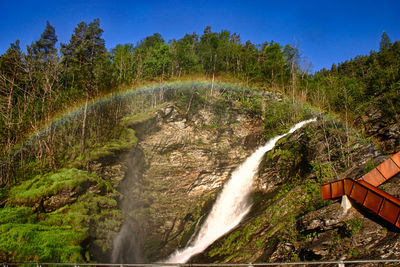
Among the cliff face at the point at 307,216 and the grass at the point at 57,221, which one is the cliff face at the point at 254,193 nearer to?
the cliff face at the point at 307,216

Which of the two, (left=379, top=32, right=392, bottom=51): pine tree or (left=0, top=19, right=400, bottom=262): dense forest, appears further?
(left=379, top=32, right=392, bottom=51): pine tree

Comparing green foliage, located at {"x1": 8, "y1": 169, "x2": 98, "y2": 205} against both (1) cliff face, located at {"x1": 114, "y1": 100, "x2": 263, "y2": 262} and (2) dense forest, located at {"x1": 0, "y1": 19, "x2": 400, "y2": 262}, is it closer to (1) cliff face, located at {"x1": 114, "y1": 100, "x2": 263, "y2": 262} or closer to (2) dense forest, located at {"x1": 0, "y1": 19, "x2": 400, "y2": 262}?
(2) dense forest, located at {"x1": 0, "y1": 19, "x2": 400, "y2": 262}

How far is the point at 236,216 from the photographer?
72.9ft

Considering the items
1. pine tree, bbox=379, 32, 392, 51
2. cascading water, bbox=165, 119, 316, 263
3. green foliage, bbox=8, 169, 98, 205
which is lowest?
cascading water, bbox=165, 119, 316, 263

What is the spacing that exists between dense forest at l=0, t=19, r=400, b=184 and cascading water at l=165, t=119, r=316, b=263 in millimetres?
10509

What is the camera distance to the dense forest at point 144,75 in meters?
27.2

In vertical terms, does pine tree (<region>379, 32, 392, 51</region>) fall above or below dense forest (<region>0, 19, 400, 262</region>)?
above

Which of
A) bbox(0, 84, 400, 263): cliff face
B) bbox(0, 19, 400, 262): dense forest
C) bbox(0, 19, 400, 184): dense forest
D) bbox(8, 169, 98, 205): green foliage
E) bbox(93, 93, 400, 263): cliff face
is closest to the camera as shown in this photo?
bbox(93, 93, 400, 263): cliff face

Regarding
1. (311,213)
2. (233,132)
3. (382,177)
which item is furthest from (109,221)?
(233,132)

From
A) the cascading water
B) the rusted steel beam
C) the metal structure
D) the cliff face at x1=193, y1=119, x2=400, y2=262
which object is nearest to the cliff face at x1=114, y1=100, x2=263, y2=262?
the cascading water

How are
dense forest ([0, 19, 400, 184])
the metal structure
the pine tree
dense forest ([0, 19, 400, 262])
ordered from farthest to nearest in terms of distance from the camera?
1. the pine tree
2. dense forest ([0, 19, 400, 184])
3. dense forest ([0, 19, 400, 262])
4. the metal structure

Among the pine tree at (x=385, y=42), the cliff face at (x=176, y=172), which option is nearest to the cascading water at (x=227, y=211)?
the cliff face at (x=176, y=172)

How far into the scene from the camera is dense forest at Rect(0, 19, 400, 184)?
27.2 m

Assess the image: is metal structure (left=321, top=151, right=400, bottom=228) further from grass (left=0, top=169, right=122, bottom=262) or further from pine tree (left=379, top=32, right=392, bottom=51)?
pine tree (left=379, top=32, right=392, bottom=51)
